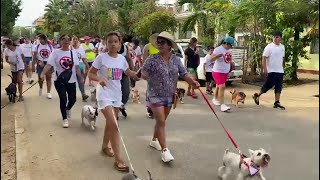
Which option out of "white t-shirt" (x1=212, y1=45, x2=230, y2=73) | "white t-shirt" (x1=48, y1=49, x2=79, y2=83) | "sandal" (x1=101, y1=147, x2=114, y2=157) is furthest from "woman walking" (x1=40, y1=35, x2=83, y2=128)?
"white t-shirt" (x1=212, y1=45, x2=230, y2=73)

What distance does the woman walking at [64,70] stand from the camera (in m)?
7.69

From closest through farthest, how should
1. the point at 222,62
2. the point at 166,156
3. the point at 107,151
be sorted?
the point at 166,156 < the point at 107,151 < the point at 222,62

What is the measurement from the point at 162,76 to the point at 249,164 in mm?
1716

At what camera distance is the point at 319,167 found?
5.69 ft

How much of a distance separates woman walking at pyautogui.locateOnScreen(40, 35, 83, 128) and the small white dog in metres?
3.91

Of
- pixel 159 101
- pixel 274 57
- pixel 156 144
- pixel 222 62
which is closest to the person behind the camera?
pixel 159 101

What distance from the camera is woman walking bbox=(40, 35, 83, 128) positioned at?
7.69 m

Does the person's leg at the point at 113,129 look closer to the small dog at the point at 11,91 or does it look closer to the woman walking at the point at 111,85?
the woman walking at the point at 111,85

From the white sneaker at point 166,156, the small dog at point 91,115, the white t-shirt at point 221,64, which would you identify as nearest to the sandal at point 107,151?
the white sneaker at point 166,156

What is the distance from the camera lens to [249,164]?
4.29 meters

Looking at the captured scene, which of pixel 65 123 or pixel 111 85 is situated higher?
pixel 111 85

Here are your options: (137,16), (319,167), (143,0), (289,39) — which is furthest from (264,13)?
(143,0)

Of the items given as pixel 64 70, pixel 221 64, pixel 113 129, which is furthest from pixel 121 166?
pixel 221 64

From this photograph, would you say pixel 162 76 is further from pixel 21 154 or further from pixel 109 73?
pixel 21 154
